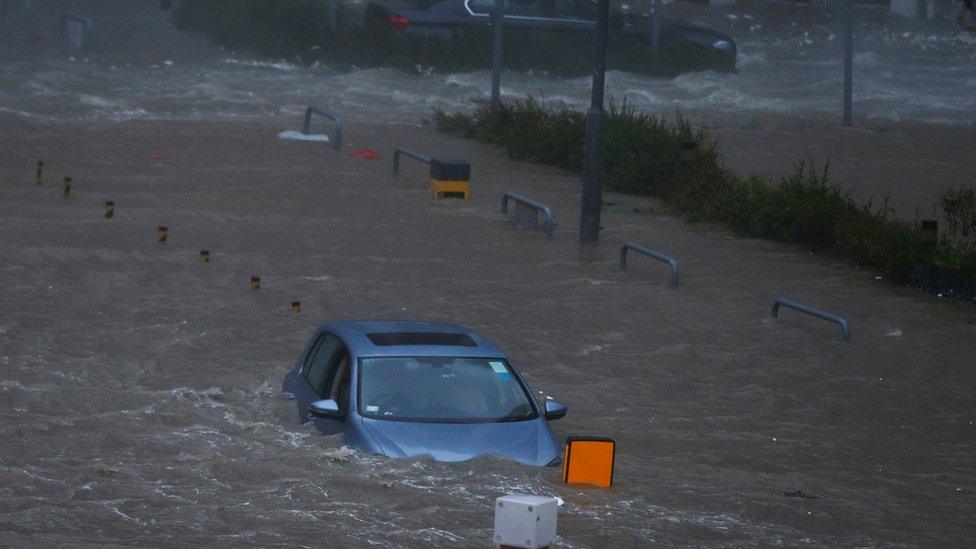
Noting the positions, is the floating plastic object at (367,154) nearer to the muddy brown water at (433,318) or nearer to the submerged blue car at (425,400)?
the muddy brown water at (433,318)

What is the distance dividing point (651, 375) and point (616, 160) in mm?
11664

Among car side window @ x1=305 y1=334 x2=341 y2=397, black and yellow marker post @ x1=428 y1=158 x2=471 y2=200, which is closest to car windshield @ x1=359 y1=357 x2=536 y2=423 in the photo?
car side window @ x1=305 y1=334 x2=341 y2=397

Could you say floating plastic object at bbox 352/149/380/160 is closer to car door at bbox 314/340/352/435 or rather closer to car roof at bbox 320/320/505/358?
car roof at bbox 320/320/505/358

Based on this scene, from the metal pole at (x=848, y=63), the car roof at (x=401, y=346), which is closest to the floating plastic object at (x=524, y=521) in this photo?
the car roof at (x=401, y=346)

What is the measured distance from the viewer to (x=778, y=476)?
9.82 metres

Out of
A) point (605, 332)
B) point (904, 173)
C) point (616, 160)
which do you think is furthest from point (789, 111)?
point (605, 332)

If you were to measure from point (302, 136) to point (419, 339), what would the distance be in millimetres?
17891

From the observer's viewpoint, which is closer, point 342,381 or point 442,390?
point 442,390

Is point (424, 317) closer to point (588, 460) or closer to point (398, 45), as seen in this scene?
point (588, 460)

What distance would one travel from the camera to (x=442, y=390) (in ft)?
30.9

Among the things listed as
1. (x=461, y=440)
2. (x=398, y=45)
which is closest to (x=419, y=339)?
(x=461, y=440)

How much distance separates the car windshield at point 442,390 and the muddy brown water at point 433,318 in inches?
16.6

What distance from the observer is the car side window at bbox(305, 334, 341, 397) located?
995cm

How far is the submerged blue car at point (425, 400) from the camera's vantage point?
897 centimetres
